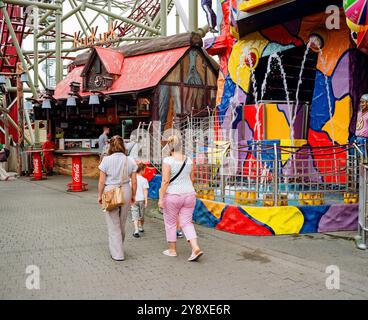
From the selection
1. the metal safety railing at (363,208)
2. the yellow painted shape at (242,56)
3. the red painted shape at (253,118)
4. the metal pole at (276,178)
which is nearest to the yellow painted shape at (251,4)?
the yellow painted shape at (242,56)

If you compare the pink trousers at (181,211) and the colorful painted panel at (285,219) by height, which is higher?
the pink trousers at (181,211)

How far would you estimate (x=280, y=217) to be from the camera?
717 centimetres

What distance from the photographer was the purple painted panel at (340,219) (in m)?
7.36

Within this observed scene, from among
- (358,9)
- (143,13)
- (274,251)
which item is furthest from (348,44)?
(143,13)

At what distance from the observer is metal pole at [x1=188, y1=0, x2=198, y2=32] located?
52.2 ft

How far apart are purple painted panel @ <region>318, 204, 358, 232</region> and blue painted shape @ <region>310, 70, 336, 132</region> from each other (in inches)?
123

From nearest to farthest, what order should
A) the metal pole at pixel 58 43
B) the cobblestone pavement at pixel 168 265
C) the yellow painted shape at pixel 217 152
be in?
the cobblestone pavement at pixel 168 265 < the yellow painted shape at pixel 217 152 < the metal pole at pixel 58 43

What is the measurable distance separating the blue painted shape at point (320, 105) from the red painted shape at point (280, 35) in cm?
122

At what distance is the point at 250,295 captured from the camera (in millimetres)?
4398

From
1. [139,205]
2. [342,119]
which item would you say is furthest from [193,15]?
[139,205]

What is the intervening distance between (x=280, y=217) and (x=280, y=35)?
5.87 metres

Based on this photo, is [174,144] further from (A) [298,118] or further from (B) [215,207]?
(A) [298,118]

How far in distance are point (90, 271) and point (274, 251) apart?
2.70 metres

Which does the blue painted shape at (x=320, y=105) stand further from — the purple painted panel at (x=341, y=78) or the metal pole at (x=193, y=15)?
the metal pole at (x=193, y=15)
